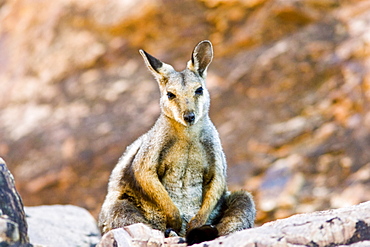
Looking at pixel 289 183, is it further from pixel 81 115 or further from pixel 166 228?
pixel 166 228

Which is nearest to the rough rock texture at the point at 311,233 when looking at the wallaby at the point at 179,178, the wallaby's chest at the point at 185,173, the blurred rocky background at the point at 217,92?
the wallaby at the point at 179,178

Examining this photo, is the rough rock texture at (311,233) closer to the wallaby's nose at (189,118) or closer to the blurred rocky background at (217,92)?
the wallaby's nose at (189,118)

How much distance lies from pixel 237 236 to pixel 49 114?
30.4 feet

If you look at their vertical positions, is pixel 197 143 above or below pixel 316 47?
below

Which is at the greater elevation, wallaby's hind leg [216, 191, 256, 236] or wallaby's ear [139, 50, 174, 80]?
wallaby's ear [139, 50, 174, 80]

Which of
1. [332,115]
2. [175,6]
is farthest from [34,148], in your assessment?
[332,115]

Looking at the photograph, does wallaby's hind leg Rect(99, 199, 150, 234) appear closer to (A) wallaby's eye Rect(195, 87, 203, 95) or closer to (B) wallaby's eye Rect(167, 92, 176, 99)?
(B) wallaby's eye Rect(167, 92, 176, 99)

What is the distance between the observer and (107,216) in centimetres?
548

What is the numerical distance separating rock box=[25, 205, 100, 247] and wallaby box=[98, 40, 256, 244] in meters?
0.52

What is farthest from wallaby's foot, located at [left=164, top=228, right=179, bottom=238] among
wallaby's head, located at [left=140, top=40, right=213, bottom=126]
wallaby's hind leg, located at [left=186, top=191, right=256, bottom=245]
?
wallaby's head, located at [left=140, top=40, right=213, bottom=126]

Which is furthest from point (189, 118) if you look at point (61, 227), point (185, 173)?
point (61, 227)

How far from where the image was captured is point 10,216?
13.6 ft

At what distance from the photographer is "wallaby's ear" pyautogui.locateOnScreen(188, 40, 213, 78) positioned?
19.4 feet

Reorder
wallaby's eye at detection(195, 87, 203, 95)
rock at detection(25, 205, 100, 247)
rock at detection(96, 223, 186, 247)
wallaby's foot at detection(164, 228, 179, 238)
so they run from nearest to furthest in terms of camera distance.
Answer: rock at detection(96, 223, 186, 247) < wallaby's foot at detection(164, 228, 179, 238) < wallaby's eye at detection(195, 87, 203, 95) < rock at detection(25, 205, 100, 247)
